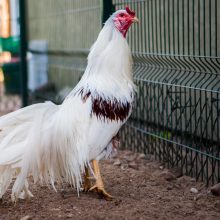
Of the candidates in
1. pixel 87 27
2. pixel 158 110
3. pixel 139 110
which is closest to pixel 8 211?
pixel 158 110


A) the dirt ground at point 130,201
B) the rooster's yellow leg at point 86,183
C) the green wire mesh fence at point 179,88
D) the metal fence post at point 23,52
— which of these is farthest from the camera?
the metal fence post at point 23,52

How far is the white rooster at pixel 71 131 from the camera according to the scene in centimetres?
545

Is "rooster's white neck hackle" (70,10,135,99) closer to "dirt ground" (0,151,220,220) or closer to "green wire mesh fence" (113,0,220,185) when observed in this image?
"green wire mesh fence" (113,0,220,185)

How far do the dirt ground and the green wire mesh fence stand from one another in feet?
1.21

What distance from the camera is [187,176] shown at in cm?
687

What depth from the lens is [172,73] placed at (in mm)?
7535

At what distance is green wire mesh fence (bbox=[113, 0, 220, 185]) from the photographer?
21.9ft

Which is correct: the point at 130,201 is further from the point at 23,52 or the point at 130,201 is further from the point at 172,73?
the point at 23,52

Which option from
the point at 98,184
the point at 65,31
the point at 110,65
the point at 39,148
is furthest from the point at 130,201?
the point at 65,31

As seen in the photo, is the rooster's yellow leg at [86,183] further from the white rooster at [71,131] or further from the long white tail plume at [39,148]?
the long white tail plume at [39,148]

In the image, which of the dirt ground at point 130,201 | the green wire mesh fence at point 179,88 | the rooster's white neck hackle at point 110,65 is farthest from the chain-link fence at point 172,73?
the rooster's white neck hackle at point 110,65

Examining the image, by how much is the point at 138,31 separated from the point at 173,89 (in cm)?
104

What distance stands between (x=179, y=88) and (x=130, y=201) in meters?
2.27

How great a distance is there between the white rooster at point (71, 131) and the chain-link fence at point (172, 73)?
3.29 ft
